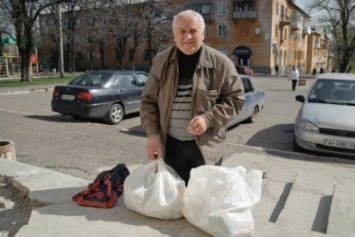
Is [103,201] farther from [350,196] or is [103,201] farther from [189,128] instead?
[350,196]

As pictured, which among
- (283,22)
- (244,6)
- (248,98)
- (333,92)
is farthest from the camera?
(283,22)

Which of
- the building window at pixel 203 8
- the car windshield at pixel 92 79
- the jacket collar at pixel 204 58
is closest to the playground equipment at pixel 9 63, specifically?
the building window at pixel 203 8

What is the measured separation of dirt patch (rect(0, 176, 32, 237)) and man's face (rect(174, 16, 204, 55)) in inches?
95.0

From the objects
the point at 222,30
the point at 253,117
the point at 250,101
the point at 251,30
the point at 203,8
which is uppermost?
the point at 203,8

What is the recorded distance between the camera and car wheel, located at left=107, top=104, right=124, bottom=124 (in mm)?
9867

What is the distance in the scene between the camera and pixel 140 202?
2.92m

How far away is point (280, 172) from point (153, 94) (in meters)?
2.82

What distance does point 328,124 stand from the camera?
651cm

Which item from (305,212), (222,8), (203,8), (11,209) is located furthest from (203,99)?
(203,8)

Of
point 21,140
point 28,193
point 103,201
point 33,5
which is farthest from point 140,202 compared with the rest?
point 33,5

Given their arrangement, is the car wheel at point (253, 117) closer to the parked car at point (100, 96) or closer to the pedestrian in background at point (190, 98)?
the parked car at point (100, 96)

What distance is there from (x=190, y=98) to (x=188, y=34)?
1.62 ft

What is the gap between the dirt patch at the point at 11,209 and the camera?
3496mm

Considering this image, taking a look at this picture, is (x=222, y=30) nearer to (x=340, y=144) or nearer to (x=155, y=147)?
(x=340, y=144)
